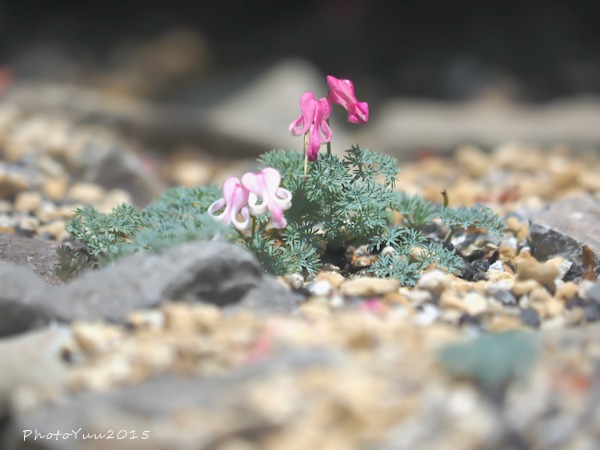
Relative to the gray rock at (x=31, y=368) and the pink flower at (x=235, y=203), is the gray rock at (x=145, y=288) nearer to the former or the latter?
the gray rock at (x=31, y=368)

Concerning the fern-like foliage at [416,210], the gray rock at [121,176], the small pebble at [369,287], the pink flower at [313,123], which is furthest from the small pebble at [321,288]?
the gray rock at [121,176]

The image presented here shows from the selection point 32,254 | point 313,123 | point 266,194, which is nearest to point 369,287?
point 266,194

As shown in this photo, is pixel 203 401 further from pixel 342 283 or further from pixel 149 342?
pixel 342 283

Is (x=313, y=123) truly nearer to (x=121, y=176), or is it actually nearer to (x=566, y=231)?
(x=566, y=231)

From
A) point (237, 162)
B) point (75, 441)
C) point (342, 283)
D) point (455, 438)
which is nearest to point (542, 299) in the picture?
point (342, 283)

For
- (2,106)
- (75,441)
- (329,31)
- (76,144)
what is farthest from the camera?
(329,31)

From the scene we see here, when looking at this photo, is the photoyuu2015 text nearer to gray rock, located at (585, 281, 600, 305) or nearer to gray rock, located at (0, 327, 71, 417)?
gray rock, located at (0, 327, 71, 417)

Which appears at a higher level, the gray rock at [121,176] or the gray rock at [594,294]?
the gray rock at [121,176]
